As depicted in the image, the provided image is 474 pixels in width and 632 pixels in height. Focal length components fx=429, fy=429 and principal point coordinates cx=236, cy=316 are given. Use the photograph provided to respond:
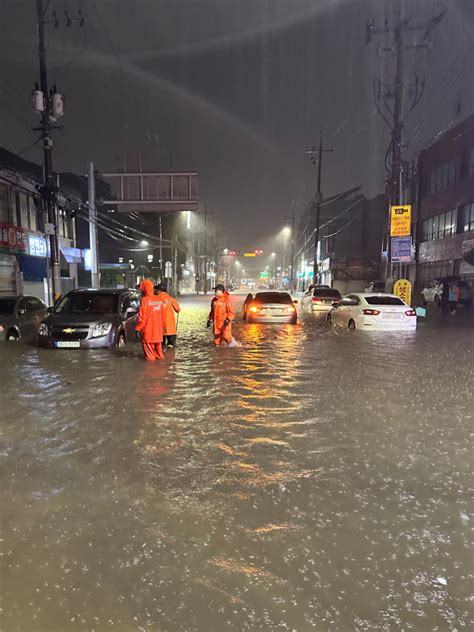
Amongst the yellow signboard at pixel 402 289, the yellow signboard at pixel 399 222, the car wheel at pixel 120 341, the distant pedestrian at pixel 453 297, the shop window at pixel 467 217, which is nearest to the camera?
the car wheel at pixel 120 341

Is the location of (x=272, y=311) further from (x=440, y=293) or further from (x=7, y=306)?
(x=440, y=293)

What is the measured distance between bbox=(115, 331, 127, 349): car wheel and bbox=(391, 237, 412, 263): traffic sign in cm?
1298

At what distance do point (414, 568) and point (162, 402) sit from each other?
13.7 ft

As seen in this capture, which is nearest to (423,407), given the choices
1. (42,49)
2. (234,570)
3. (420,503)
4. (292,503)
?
(420,503)

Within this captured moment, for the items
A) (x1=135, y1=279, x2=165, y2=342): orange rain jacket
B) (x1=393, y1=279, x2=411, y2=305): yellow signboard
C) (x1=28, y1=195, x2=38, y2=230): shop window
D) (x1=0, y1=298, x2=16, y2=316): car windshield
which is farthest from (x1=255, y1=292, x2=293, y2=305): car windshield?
(x1=28, y1=195, x2=38, y2=230): shop window

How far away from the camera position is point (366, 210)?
211 ft

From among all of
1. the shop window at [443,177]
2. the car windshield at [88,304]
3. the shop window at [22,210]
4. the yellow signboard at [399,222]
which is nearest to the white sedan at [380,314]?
the yellow signboard at [399,222]

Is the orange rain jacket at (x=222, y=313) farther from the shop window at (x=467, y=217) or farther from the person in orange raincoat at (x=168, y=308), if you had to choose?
the shop window at (x=467, y=217)

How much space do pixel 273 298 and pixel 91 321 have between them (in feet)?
28.4

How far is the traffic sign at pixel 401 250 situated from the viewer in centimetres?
1856

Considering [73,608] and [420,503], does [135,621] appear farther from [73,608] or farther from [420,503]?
[420,503]

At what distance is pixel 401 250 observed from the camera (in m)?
18.7

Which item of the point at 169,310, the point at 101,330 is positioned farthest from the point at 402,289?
the point at 101,330

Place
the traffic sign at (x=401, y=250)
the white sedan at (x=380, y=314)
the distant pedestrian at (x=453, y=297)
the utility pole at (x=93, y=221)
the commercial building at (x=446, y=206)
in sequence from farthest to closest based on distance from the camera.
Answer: the commercial building at (x=446, y=206) → the distant pedestrian at (x=453, y=297) → the utility pole at (x=93, y=221) → the traffic sign at (x=401, y=250) → the white sedan at (x=380, y=314)
